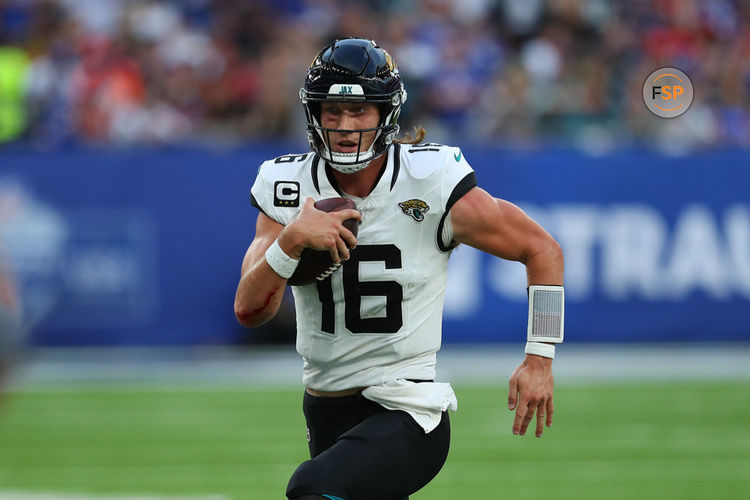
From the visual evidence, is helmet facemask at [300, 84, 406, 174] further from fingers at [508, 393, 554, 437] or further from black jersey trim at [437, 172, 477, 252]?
fingers at [508, 393, 554, 437]

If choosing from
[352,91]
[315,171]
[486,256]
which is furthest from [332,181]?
[486,256]

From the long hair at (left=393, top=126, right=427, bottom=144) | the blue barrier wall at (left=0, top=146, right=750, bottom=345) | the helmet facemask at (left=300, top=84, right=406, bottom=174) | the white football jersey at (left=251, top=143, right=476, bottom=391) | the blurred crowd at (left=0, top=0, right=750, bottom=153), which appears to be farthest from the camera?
the blurred crowd at (left=0, top=0, right=750, bottom=153)

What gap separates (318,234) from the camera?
3.68 m

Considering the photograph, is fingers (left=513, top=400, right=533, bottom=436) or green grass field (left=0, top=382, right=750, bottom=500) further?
green grass field (left=0, top=382, right=750, bottom=500)

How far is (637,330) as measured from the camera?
11383mm

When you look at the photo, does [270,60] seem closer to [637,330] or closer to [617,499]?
[637,330]

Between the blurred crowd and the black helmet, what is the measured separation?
24.4 ft

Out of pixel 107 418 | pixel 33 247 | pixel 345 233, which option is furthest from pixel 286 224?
pixel 33 247

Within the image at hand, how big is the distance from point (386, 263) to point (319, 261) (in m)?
0.32

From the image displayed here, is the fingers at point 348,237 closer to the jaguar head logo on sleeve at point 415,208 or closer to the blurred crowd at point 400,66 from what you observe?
the jaguar head logo on sleeve at point 415,208

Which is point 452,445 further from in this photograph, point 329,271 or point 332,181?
point 329,271

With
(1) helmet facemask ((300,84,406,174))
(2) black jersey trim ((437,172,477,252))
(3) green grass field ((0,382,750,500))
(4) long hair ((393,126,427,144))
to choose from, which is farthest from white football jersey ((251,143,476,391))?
(3) green grass field ((0,382,750,500))

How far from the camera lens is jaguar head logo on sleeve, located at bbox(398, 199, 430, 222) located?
4.04 metres

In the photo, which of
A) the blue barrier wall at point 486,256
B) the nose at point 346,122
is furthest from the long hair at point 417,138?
the blue barrier wall at point 486,256
